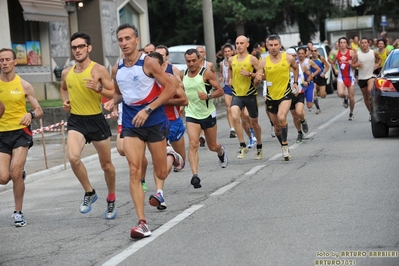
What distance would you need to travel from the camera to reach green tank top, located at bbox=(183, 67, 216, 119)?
1322 cm

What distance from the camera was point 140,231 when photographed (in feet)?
28.6

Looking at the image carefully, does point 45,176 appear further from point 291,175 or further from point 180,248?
point 180,248

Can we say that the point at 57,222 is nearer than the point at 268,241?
No

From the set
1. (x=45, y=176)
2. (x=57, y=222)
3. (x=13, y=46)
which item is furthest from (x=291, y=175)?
(x=13, y=46)

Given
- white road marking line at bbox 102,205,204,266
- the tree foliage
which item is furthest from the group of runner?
the tree foliage

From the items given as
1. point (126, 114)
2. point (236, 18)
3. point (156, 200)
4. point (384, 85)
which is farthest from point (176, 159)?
point (236, 18)

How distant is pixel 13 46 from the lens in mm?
30766

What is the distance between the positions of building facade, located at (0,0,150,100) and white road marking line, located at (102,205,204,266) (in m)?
19.5

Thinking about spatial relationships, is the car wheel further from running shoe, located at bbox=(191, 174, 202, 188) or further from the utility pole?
the utility pole

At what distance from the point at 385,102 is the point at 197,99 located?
5006mm

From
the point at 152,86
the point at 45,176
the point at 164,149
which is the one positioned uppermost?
the point at 152,86

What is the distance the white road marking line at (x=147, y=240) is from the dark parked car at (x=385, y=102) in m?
7.28

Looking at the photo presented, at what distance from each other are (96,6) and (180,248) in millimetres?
28652

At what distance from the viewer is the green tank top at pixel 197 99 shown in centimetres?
1322
